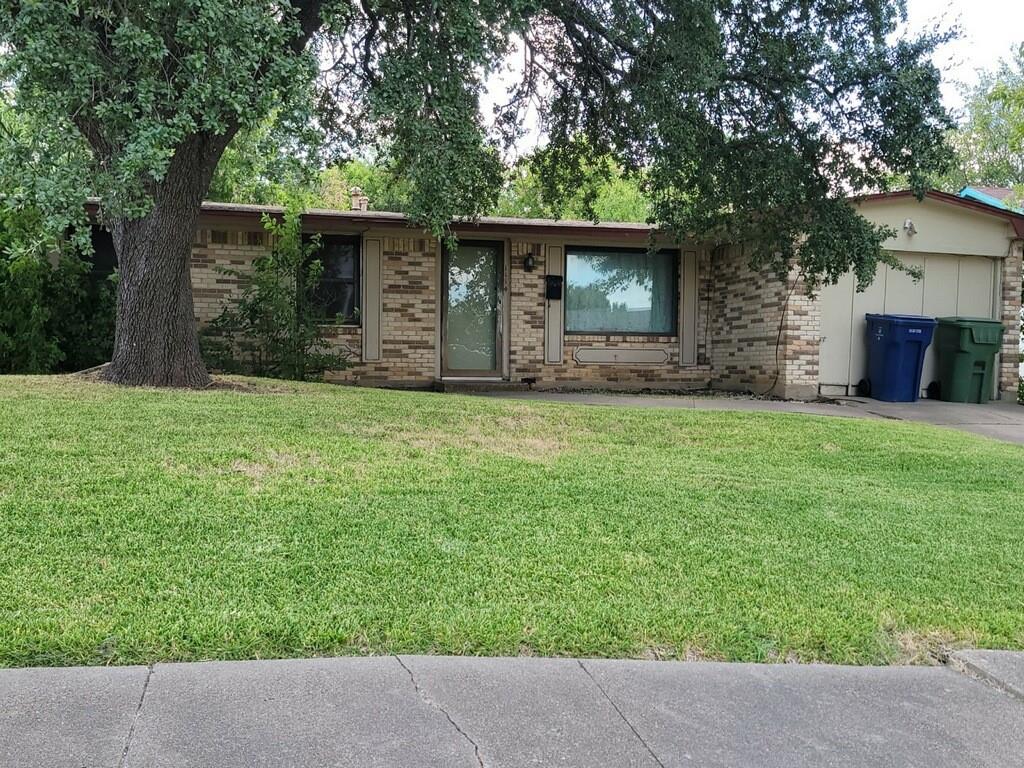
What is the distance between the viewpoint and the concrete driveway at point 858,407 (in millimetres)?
10383

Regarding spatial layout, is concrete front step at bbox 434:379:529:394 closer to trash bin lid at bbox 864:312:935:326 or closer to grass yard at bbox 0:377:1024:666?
grass yard at bbox 0:377:1024:666

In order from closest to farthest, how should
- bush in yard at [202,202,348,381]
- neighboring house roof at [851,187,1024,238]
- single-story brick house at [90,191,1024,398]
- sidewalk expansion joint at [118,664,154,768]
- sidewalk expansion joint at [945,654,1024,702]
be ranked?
sidewalk expansion joint at [118,664,154,768] → sidewalk expansion joint at [945,654,1024,702] → bush in yard at [202,202,348,381] → neighboring house roof at [851,187,1024,238] → single-story brick house at [90,191,1024,398]

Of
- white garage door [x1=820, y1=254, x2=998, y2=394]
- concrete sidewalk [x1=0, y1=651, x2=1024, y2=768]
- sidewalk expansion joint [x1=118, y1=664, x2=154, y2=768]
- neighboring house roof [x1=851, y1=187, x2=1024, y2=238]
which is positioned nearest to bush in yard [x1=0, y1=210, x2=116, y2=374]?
sidewalk expansion joint [x1=118, y1=664, x2=154, y2=768]

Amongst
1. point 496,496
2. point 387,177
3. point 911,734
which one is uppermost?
point 387,177

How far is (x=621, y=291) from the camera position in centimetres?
1417

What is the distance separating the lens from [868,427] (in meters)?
8.48

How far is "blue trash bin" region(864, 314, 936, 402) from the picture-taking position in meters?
12.1

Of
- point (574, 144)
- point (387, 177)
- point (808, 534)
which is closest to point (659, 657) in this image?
point (808, 534)

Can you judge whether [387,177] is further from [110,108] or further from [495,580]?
[495,580]

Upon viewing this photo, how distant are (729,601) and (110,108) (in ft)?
16.3

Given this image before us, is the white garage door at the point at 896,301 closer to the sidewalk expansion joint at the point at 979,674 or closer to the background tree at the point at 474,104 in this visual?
the background tree at the point at 474,104

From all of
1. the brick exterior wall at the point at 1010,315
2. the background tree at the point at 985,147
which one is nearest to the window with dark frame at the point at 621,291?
the brick exterior wall at the point at 1010,315

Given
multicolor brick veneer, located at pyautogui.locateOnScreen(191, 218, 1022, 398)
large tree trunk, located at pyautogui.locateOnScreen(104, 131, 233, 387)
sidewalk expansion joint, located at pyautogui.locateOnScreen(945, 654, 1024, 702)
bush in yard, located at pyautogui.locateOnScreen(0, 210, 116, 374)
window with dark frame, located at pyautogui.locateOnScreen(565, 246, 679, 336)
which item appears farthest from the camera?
window with dark frame, located at pyautogui.locateOnScreen(565, 246, 679, 336)

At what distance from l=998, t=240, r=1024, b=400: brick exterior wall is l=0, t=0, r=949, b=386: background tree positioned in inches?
188
